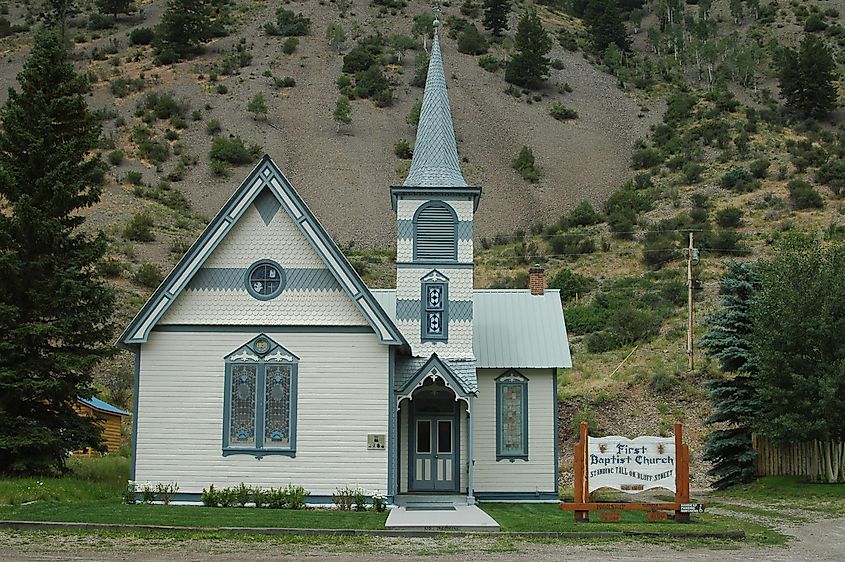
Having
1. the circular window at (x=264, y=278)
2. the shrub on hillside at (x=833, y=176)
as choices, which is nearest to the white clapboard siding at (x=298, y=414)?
the circular window at (x=264, y=278)

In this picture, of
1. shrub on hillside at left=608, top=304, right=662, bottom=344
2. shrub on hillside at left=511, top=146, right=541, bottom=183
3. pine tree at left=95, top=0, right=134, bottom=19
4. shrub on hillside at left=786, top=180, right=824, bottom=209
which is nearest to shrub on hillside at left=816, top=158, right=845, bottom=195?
shrub on hillside at left=786, top=180, right=824, bottom=209

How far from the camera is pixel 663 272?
60.4 metres

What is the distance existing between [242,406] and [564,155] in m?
75.0

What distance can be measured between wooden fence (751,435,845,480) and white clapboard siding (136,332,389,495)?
1191 cm

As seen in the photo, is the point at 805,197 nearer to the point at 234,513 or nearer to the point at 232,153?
the point at 232,153

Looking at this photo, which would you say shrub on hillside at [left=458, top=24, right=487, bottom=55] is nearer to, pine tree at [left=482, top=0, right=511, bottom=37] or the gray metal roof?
pine tree at [left=482, top=0, right=511, bottom=37]

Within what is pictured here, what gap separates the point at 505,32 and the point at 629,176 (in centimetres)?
4051

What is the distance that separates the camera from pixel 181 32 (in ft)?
358

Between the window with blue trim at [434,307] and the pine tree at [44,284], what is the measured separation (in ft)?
25.2

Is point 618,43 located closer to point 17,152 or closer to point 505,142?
point 505,142

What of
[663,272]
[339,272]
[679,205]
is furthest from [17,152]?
[679,205]

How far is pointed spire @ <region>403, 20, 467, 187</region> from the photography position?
86.2 feet

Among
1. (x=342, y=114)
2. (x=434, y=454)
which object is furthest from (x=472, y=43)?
(x=434, y=454)

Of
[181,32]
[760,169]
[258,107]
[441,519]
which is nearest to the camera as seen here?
[441,519]
